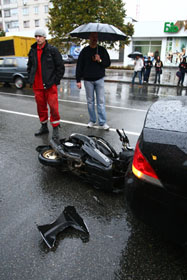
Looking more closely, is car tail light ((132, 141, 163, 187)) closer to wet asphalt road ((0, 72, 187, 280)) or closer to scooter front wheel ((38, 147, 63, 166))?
wet asphalt road ((0, 72, 187, 280))

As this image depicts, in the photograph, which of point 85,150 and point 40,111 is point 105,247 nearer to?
point 85,150

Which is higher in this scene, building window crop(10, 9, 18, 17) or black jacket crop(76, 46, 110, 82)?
building window crop(10, 9, 18, 17)

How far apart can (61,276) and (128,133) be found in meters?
3.63

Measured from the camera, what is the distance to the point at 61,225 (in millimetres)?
2180

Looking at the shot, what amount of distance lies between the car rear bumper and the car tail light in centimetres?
4

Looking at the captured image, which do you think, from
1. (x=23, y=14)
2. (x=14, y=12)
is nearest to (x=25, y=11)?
(x=23, y=14)

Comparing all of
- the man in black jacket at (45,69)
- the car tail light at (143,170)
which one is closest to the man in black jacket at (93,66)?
the man in black jacket at (45,69)

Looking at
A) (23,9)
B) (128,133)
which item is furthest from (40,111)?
(23,9)

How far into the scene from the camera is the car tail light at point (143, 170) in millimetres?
1646

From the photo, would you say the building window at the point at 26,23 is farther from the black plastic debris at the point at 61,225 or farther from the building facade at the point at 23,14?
the black plastic debris at the point at 61,225

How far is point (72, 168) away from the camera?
2.90 metres

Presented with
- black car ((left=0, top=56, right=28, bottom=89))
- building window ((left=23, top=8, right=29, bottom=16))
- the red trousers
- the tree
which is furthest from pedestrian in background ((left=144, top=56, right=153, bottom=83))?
building window ((left=23, top=8, right=29, bottom=16))

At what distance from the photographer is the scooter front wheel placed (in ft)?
9.75

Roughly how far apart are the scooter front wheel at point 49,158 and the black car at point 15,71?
8737 mm
